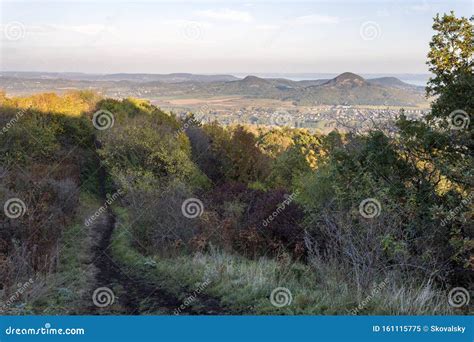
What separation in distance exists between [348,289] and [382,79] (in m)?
25.1

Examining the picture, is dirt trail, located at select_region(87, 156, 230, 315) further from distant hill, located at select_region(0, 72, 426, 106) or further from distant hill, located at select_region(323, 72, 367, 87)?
distant hill, located at select_region(323, 72, 367, 87)

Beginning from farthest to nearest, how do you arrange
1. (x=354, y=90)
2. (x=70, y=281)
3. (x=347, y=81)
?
(x=347, y=81) → (x=354, y=90) → (x=70, y=281)

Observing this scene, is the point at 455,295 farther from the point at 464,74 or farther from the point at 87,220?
the point at 87,220

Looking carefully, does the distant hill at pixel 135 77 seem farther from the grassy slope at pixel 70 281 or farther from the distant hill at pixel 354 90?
the grassy slope at pixel 70 281

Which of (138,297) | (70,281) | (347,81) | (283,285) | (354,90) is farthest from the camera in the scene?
(347,81)

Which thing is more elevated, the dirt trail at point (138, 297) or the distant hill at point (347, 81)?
the distant hill at point (347, 81)

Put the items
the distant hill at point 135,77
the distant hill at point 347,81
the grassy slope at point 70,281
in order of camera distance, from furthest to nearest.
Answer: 1. the distant hill at point 135,77
2. the distant hill at point 347,81
3. the grassy slope at point 70,281

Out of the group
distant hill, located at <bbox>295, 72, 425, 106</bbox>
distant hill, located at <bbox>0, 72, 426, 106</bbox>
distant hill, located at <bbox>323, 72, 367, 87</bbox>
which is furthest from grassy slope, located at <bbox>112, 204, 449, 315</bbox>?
distant hill, located at <bbox>323, 72, 367, 87</bbox>

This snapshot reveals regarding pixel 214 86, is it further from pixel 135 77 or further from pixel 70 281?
pixel 70 281

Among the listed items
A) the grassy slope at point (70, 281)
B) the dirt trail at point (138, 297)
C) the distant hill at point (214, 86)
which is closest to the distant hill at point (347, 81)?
the distant hill at point (214, 86)

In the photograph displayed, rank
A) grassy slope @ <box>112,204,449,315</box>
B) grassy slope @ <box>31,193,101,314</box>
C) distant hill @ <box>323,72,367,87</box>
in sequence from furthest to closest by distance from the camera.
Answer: distant hill @ <box>323,72,367,87</box>
grassy slope @ <box>31,193,101,314</box>
grassy slope @ <box>112,204,449,315</box>

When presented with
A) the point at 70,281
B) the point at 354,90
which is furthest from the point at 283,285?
the point at 354,90

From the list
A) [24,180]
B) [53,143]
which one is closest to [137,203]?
[24,180]

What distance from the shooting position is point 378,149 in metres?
11.7
